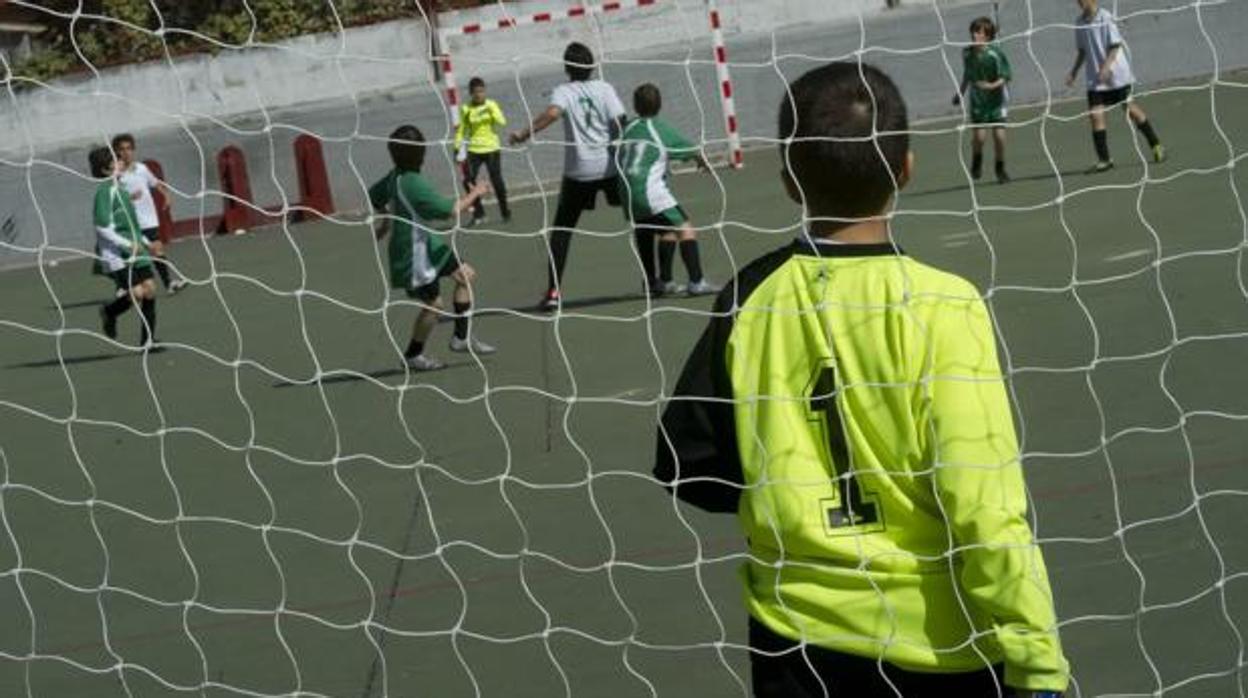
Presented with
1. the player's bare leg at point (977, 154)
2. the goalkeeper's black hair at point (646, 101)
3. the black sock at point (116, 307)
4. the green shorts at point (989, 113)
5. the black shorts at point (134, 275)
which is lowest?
the player's bare leg at point (977, 154)

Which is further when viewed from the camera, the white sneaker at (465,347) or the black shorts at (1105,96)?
the black shorts at (1105,96)

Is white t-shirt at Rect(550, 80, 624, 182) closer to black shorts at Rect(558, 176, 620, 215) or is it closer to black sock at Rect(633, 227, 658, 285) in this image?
black shorts at Rect(558, 176, 620, 215)

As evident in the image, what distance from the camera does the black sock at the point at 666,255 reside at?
11797 mm

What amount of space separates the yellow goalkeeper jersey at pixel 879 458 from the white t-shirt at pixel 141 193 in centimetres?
1174

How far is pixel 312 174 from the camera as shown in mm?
19516

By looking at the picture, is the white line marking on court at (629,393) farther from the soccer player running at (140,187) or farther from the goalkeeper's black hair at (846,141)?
the goalkeeper's black hair at (846,141)

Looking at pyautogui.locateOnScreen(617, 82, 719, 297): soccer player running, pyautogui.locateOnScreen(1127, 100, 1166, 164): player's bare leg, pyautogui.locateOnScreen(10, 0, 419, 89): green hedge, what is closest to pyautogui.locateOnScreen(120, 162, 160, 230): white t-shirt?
pyautogui.locateOnScreen(617, 82, 719, 297): soccer player running

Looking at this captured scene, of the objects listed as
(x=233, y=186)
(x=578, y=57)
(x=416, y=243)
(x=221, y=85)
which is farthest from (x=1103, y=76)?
(x=221, y=85)

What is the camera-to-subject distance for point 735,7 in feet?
70.6

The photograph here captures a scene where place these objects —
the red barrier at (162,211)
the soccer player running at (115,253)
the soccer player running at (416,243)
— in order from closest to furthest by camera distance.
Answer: the soccer player running at (416,243)
the soccer player running at (115,253)
the red barrier at (162,211)

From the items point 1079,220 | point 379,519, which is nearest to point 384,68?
point 1079,220

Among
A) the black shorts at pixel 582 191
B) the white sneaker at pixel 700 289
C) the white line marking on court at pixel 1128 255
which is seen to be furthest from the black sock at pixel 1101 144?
the black shorts at pixel 582 191

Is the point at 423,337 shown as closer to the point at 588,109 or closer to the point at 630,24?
the point at 588,109

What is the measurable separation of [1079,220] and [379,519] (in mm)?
6101
